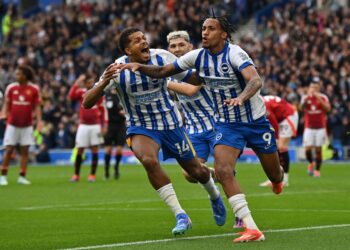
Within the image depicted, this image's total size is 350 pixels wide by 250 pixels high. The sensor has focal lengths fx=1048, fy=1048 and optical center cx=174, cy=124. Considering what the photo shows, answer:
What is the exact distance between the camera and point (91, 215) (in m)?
14.4

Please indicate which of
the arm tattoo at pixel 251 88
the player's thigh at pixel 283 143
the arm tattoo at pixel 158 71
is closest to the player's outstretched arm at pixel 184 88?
the arm tattoo at pixel 158 71

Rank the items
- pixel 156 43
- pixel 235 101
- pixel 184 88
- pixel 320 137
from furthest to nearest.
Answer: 1. pixel 156 43
2. pixel 320 137
3. pixel 184 88
4. pixel 235 101

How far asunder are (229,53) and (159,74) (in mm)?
835

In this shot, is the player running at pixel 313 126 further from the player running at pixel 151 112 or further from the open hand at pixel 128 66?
the open hand at pixel 128 66

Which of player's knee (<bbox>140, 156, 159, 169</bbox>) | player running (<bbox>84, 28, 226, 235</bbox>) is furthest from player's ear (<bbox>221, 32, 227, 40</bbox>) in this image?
player's knee (<bbox>140, 156, 159, 169</bbox>)

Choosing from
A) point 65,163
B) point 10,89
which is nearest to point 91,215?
point 10,89

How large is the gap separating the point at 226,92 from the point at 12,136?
1175cm

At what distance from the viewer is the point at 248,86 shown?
10.7 meters

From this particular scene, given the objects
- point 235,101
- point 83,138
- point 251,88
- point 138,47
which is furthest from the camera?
point 83,138

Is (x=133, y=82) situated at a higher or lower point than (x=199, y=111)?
higher

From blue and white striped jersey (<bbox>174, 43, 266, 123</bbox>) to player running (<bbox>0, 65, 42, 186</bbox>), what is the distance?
439 inches

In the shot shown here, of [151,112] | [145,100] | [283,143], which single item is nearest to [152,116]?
[151,112]

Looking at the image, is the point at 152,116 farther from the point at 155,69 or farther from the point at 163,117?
the point at 155,69

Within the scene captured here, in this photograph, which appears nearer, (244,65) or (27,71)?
(244,65)
